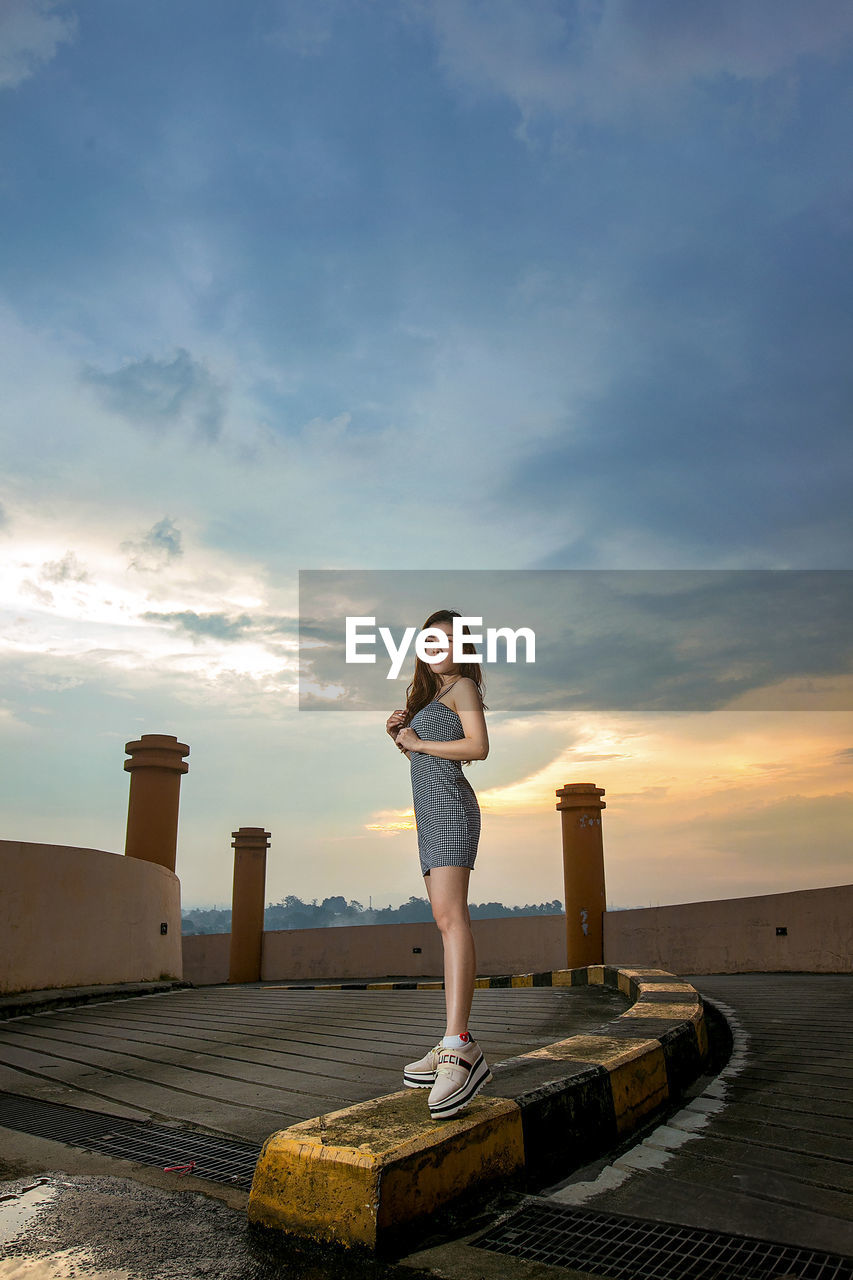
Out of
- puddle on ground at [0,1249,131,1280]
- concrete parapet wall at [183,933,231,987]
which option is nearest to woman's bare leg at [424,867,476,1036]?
puddle on ground at [0,1249,131,1280]

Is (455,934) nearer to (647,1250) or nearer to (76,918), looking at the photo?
(647,1250)

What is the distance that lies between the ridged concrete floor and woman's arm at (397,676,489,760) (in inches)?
47.6

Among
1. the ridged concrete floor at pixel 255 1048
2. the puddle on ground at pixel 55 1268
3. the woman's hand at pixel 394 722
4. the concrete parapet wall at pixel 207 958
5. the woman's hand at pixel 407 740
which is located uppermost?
the woman's hand at pixel 394 722

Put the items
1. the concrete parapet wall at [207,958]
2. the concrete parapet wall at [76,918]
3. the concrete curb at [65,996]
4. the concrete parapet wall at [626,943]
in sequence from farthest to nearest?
1. the concrete parapet wall at [207,958]
2. the concrete parapet wall at [626,943]
3. the concrete parapet wall at [76,918]
4. the concrete curb at [65,996]

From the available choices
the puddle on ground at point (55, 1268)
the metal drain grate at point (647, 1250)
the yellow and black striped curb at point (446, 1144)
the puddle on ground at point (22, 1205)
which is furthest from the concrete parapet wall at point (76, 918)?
the metal drain grate at point (647, 1250)

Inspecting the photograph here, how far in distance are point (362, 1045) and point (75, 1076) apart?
4.11 feet

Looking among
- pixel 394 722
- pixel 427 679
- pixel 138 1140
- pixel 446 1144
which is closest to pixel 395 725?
Answer: pixel 394 722

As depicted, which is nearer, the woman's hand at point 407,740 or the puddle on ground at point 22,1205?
the puddle on ground at point 22,1205

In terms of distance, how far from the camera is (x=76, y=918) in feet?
27.0

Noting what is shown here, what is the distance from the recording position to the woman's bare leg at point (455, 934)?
7.23ft

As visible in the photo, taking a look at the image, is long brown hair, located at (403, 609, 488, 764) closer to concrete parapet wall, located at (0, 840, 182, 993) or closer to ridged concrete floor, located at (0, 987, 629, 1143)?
ridged concrete floor, located at (0, 987, 629, 1143)

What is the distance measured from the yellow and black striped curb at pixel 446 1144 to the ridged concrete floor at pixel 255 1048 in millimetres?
636

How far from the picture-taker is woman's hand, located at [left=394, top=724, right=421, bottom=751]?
96.1 inches

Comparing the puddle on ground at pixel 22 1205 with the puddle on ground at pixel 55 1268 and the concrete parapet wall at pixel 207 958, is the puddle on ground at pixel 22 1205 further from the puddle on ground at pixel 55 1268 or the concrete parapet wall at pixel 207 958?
the concrete parapet wall at pixel 207 958
